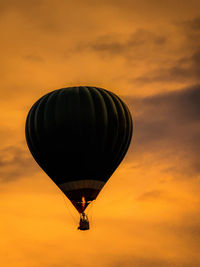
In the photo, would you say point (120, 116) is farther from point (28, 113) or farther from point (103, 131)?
point (28, 113)

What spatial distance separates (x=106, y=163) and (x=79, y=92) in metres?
5.35

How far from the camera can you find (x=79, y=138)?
65375 mm

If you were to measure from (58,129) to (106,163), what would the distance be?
415cm

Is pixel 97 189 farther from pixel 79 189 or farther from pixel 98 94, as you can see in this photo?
pixel 98 94

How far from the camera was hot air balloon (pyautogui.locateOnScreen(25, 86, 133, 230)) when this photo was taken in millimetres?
65375

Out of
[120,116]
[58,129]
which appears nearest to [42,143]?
[58,129]

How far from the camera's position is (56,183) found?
220ft

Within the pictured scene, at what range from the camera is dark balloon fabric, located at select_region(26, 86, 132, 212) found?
65.4 metres

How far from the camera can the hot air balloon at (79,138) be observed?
65.4m

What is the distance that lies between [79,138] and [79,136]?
14 centimetres

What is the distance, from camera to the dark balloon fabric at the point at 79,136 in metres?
65.4

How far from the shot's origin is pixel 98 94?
66.2 m

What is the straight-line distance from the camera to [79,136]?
65375 millimetres

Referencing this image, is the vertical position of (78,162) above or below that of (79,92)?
below
